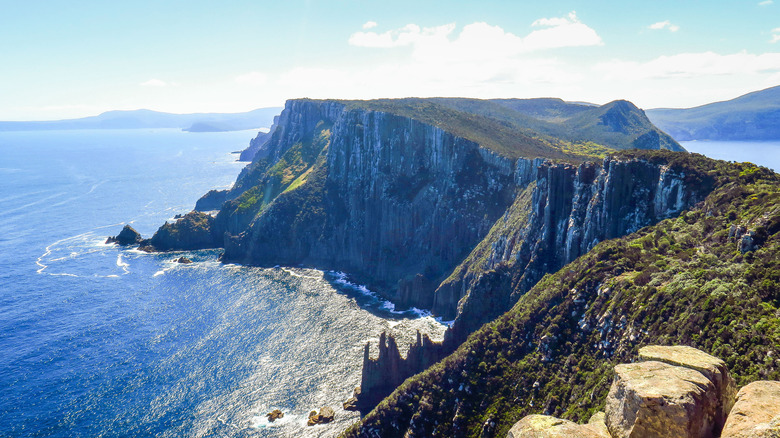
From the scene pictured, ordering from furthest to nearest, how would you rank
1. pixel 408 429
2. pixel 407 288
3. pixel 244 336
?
pixel 407 288, pixel 244 336, pixel 408 429

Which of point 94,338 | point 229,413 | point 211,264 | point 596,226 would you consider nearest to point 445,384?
point 596,226

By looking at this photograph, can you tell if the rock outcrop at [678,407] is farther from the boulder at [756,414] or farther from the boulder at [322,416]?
the boulder at [322,416]

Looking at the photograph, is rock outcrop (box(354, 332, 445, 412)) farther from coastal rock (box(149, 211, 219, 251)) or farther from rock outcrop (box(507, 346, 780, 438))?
coastal rock (box(149, 211, 219, 251))

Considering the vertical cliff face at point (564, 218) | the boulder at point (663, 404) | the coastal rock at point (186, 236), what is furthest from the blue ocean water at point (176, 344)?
the boulder at point (663, 404)

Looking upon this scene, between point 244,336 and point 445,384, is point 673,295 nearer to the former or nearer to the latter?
point 445,384

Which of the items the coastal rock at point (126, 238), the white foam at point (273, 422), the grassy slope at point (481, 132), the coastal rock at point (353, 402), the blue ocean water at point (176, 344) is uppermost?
the grassy slope at point (481, 132)

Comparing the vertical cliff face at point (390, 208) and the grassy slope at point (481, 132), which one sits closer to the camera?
the vertical cliff face at point (390, 208)

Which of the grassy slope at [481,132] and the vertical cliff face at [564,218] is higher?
the grassy slope at [481,132]

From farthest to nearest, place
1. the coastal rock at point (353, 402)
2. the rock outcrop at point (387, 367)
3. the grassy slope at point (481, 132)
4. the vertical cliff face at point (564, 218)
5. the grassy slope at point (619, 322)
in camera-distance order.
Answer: the grassy slope at point (481, 132)
the rock outcrop at point (387, 367)
the coastal rock at point (353, 402)
the vertical cliff face at point (564, 218)
the grassy slope at point (619, 322)
